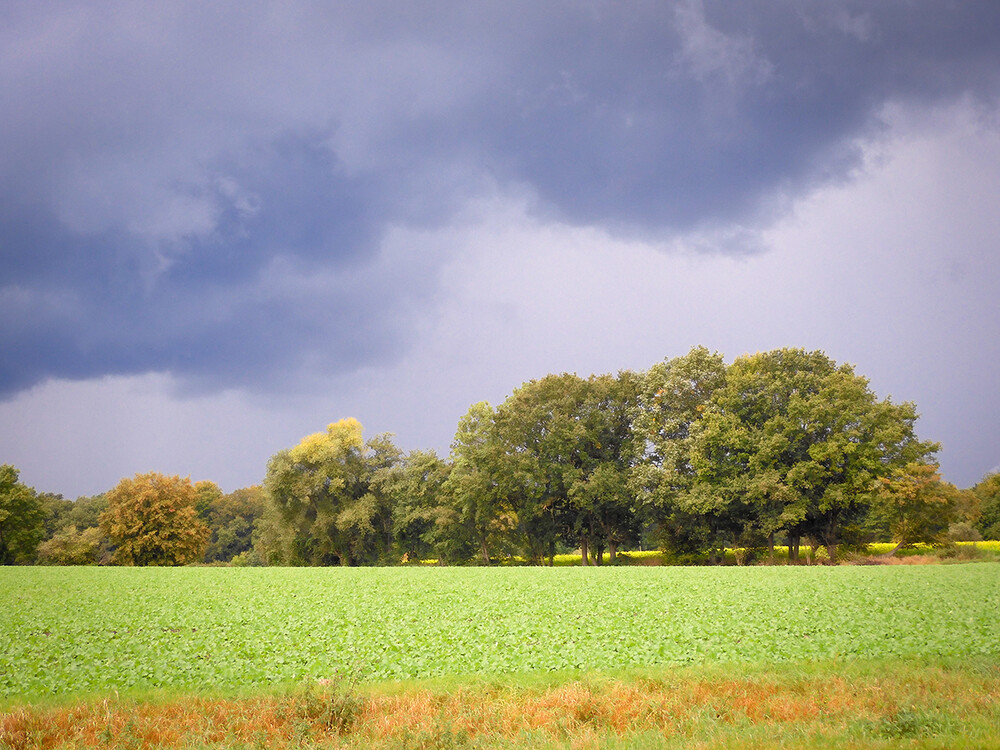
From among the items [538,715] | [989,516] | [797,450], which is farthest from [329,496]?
[989,516]

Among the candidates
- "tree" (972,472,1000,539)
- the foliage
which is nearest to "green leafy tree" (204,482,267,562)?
the foliage

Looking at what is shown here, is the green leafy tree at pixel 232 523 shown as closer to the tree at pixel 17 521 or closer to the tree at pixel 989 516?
the tree at pixel 17 521

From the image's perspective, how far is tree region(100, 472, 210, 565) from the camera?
6769 centimetres

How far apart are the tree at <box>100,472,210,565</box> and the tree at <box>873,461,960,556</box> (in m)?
71.8

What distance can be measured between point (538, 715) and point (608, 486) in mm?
46117

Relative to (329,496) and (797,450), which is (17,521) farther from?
(797,450)

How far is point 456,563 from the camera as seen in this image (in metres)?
64.2

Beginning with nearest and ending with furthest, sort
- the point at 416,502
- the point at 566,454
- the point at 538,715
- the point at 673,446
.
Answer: the point at 538,715 → the point at 673,446 → the point at 566,454 → the point at 416,502

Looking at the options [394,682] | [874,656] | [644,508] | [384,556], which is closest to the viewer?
[394,682]

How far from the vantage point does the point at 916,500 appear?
46031 mm

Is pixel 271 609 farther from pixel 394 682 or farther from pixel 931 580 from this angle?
pixel 931 580

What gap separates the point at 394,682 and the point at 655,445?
4643 centimetres

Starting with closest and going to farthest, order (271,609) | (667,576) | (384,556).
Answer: (271,609) → (667,576) → (384,556)

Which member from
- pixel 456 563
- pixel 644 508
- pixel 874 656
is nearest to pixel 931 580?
pixel 874 656
